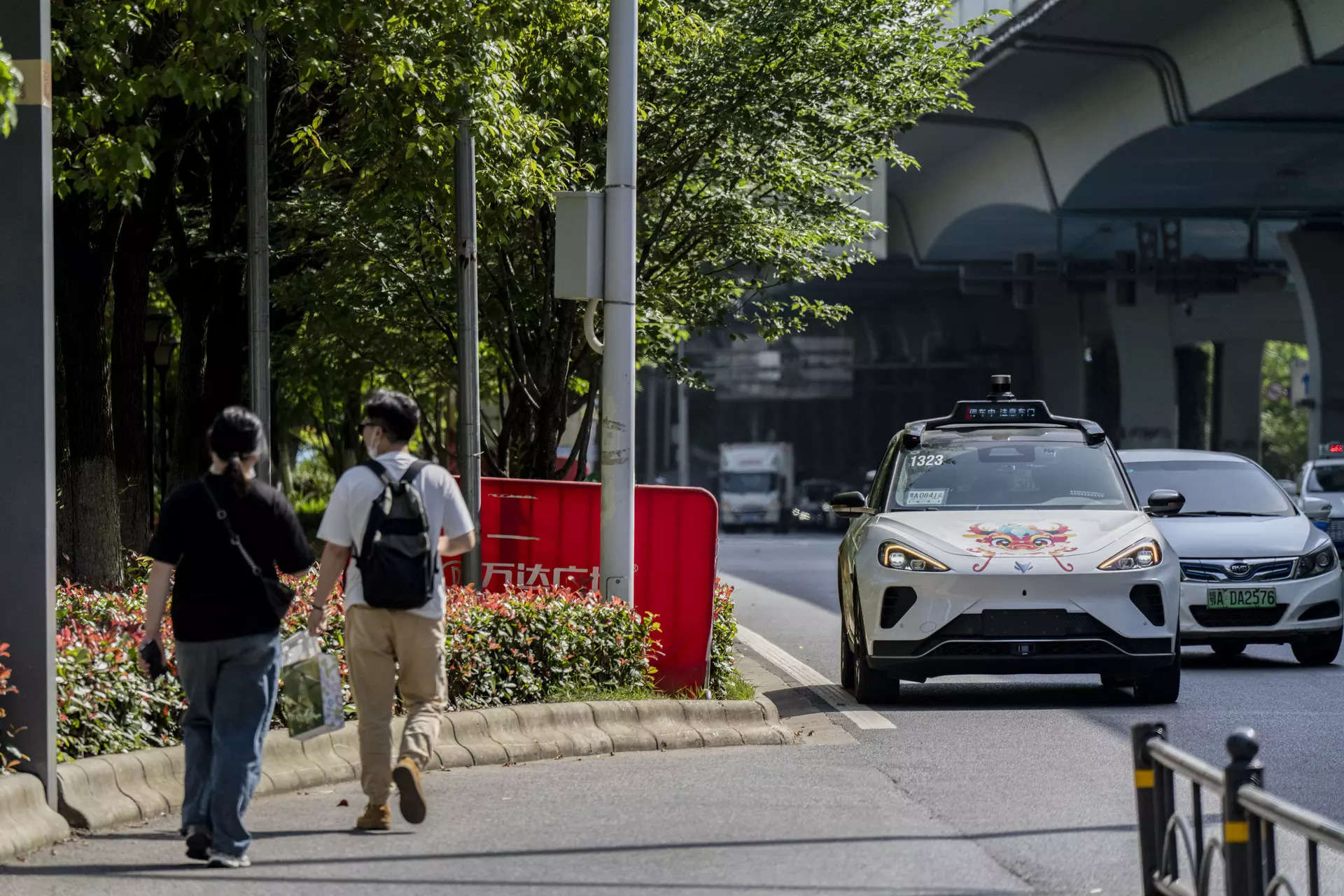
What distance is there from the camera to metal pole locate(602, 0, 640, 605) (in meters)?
11.0

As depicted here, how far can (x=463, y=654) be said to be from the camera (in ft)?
31.8

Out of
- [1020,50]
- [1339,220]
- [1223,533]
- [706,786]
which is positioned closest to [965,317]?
[1339,220]

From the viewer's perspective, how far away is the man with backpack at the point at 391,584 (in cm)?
725

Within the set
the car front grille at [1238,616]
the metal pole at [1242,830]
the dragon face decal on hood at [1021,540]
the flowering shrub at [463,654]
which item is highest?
the dragon face decal on hood at [1021,540]

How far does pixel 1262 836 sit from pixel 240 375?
16706 mm

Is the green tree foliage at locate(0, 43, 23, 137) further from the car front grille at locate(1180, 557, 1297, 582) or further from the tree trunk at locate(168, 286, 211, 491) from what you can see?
the tree trunk at locate(168, 286, 211, 491)

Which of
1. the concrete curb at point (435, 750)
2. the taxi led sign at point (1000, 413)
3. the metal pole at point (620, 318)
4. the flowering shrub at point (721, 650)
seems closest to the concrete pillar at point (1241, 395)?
the taxi led sign at point (1000, 413)

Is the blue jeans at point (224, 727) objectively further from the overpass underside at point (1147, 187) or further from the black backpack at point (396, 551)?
the overpass underside at point (1147, 187)

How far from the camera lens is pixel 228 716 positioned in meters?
6.77

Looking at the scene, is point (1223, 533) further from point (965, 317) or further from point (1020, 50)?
point (965, 317)

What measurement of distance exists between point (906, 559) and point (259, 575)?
5540mm

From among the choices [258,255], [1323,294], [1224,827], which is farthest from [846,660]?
[1323,294]

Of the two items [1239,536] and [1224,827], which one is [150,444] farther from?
[1224,827]

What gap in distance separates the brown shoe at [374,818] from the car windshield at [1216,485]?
9.14m
